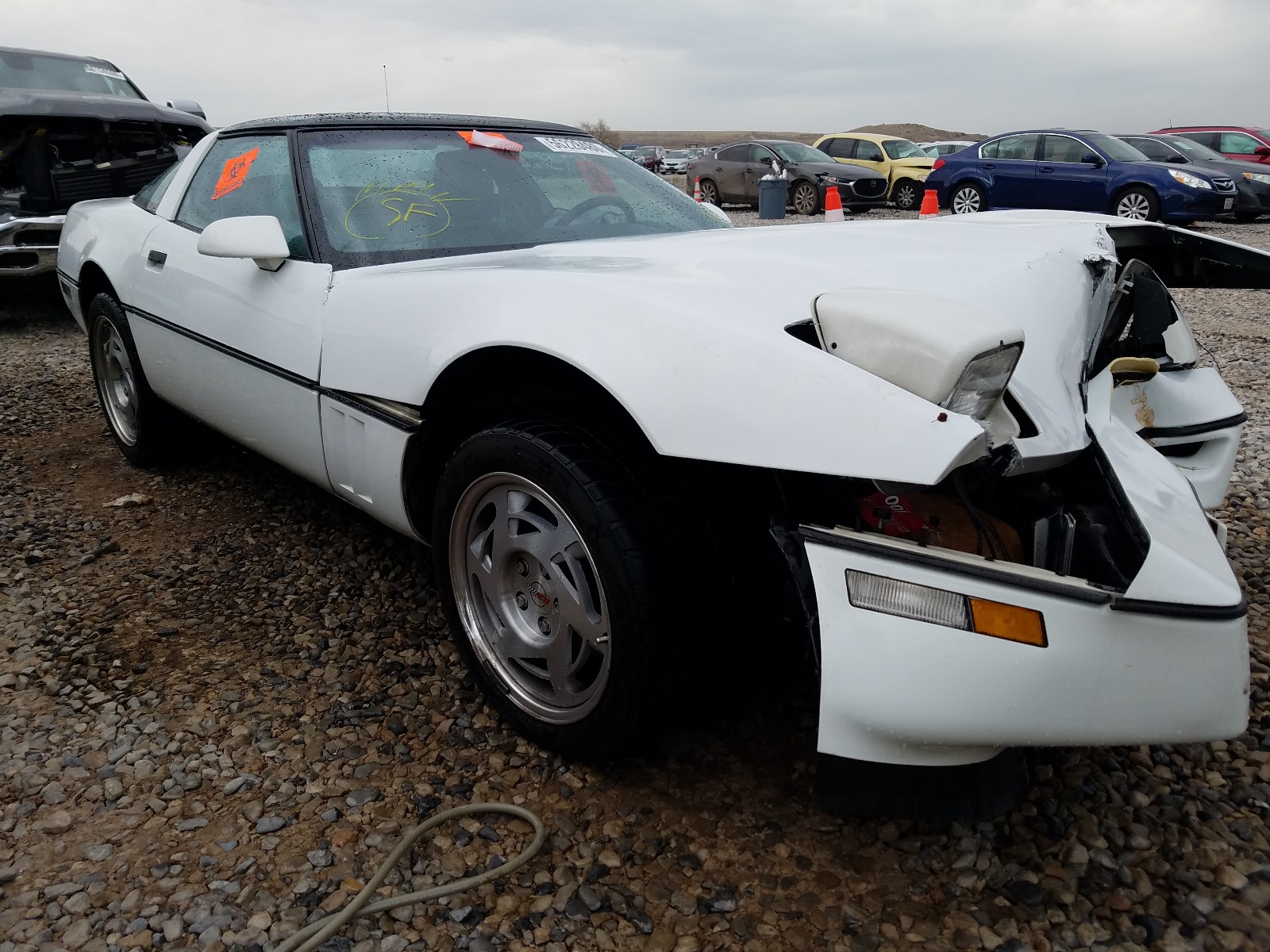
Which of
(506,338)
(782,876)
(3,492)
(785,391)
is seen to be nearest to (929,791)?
(782,876)

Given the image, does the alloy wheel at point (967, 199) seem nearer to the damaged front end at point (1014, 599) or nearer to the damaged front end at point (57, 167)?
the damaged front end at point (57, 167)

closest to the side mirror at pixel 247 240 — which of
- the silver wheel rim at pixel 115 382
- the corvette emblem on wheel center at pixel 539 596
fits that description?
the corvette emblem on wheel center at pixel 539 596

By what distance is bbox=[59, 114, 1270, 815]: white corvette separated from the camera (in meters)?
1.36

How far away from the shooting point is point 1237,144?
51.3 feet

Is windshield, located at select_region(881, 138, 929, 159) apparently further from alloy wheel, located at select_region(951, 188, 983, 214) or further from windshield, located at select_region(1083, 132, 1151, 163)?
windshield, located at select_region(1083, 132, 1151, 163)

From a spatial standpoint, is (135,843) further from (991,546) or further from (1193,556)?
(1193,556)

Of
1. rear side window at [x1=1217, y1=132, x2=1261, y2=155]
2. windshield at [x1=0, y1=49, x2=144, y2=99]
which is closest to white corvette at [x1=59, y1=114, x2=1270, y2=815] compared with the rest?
windshield at [x1=0, y1=49, x2=144, y2=99]

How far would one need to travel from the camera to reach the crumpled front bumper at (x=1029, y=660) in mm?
1314

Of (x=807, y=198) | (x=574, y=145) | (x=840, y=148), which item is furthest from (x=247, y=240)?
(x=840, y=148)

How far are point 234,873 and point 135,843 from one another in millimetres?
234

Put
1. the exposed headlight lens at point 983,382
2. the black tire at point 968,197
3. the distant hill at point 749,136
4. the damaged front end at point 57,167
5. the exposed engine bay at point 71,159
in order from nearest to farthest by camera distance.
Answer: the exposed headlight lens at point 983,382 < the damaged front end at point 57,167 < the exposed engine bay at point 71,159 < the black tire at point 968,197 < the distant hill at point 749,136

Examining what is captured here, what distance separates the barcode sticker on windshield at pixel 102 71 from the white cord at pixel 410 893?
7.95 m

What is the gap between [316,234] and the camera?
8.21ft

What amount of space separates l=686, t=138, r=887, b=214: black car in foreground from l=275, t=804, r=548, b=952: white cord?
14055mm
